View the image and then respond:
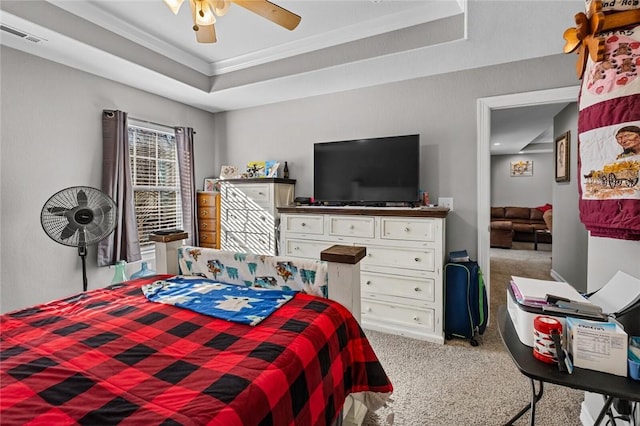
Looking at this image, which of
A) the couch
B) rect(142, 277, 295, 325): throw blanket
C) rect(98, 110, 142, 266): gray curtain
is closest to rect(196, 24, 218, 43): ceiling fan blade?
rect(142, 277, 295, 325): throw blanket

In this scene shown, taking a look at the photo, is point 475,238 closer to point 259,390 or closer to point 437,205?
point 437,205

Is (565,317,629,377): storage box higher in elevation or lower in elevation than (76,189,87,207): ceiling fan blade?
lower

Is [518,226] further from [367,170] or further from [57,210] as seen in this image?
[57,210]

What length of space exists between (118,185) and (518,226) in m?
8.05

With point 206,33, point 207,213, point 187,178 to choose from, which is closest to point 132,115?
point 187,178

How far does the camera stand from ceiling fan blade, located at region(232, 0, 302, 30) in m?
1.55

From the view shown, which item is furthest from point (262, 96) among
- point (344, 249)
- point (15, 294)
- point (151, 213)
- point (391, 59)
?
point (15, 294)

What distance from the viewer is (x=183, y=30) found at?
102 inches

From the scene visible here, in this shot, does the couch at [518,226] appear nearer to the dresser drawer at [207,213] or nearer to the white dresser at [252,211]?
the white dresser at [252,211]

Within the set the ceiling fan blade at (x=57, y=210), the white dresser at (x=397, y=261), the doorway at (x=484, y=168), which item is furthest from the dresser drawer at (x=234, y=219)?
the doorway at (x=484, y=168)

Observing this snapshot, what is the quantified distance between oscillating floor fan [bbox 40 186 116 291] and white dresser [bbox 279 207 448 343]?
1.76 m

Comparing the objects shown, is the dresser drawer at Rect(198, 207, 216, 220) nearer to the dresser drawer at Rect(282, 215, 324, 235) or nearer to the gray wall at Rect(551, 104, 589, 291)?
the dresser drawer at Rect(282, 215, 324, 235)

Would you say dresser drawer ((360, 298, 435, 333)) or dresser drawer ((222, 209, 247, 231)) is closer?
dresser drawer ((360, 298, 435, 333))

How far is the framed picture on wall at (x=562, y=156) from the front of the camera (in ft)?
12.4
